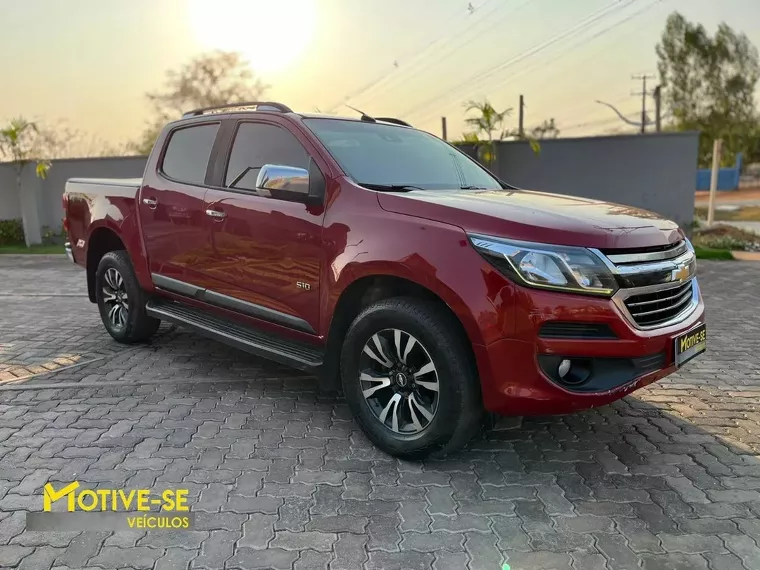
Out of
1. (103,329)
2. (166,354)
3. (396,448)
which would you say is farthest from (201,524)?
(103,329)

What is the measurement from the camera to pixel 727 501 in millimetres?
2900

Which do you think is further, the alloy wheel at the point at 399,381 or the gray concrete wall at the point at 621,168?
the gray concrete wall at the point at 621,168

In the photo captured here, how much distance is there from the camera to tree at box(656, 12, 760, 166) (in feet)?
163

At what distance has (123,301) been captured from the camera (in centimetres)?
554

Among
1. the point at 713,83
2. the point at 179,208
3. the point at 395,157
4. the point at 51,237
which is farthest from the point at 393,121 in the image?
the point at 713,83

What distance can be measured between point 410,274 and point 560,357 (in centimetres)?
83

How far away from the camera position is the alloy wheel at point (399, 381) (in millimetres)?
3170

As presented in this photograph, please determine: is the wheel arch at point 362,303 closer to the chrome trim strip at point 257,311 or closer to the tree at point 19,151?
the chrome trim strip at point 257,311

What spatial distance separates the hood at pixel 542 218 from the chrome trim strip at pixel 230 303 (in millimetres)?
1018

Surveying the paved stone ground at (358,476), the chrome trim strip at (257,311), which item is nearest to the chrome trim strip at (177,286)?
the chrome trim strip at (257,311)

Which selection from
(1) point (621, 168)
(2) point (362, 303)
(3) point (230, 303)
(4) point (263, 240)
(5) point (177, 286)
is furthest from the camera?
(1) point (621, 168)

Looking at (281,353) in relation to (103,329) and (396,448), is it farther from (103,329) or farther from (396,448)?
(103,329)

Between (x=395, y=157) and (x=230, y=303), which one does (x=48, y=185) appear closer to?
(x=230, y=303)

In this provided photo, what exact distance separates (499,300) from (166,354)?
11.7ft
